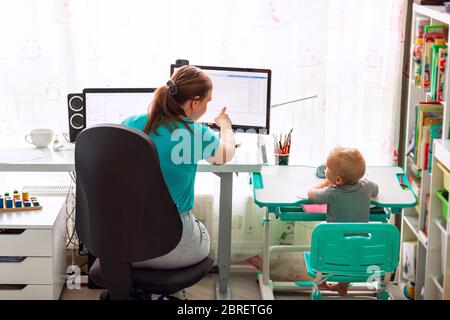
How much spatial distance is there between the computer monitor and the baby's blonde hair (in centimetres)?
52

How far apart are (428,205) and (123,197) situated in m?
1.58

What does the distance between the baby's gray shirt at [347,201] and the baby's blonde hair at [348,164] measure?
0.12 ft

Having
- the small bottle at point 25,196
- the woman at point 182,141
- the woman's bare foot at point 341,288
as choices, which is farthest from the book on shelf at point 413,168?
the small bottle at point 25,196

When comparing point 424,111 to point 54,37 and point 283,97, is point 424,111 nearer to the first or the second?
point 283,97

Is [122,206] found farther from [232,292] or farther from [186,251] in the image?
[232,292]

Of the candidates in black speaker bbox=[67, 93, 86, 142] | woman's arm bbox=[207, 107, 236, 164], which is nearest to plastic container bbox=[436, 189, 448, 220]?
woman's arm bbox=[207, 107, 236, 164]

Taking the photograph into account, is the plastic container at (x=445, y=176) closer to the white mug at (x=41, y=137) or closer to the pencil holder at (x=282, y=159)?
the pencil holder at (x=282, y=159)

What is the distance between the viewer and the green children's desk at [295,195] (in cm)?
331

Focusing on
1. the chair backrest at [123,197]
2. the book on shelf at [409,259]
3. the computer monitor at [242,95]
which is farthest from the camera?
the book on shelf at [409,259]

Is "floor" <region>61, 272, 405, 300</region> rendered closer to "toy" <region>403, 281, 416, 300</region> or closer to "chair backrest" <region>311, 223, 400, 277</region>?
"toy" <region>403, 281, 416, 300</region>

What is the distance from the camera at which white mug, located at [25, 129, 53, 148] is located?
11.8 ft

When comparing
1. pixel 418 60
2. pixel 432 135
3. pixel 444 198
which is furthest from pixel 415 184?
pixel 418 60

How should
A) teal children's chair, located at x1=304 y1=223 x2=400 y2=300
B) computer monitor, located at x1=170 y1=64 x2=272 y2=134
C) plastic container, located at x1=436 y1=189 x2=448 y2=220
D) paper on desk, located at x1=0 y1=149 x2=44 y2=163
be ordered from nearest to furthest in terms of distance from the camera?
1. teal children's chair, located at x1=304 y1=223 x2=400 y2=300
2. plastic container, located at x1=436 y1=189 x2=448 y2=220
3. paper on desk, located at x1=0 y1=149 x2=44 y2=163
4. computer monitor, located at x1=170 y1=64 x2=272 y2=134

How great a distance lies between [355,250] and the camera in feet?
9.77
